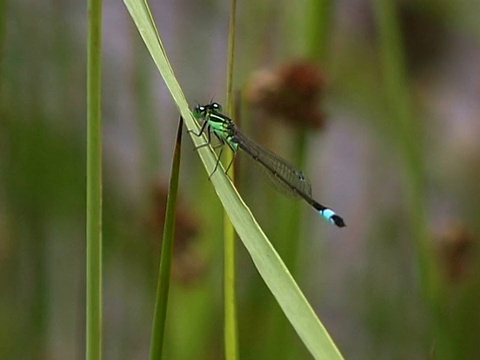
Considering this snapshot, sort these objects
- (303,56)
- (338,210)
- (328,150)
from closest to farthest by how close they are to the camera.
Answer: (303,56), (338,210), (328,150)

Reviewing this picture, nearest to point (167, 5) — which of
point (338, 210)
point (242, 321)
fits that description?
point (338, 210)

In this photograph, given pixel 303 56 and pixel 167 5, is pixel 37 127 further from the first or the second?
pixel 167 5

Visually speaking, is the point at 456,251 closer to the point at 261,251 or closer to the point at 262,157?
the point at 262,157

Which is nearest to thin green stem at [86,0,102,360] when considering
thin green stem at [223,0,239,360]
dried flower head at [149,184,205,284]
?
thin green stem at [223,0,239,360]

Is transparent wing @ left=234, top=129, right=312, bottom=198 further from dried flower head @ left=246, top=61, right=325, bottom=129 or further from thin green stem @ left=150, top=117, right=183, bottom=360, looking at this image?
thin green stem @ left=150, top=117, right=183, bottom=360

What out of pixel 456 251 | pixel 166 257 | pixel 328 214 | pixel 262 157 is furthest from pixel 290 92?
pixel 166 257

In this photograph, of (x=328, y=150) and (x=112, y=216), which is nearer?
(x=112, y=216)
